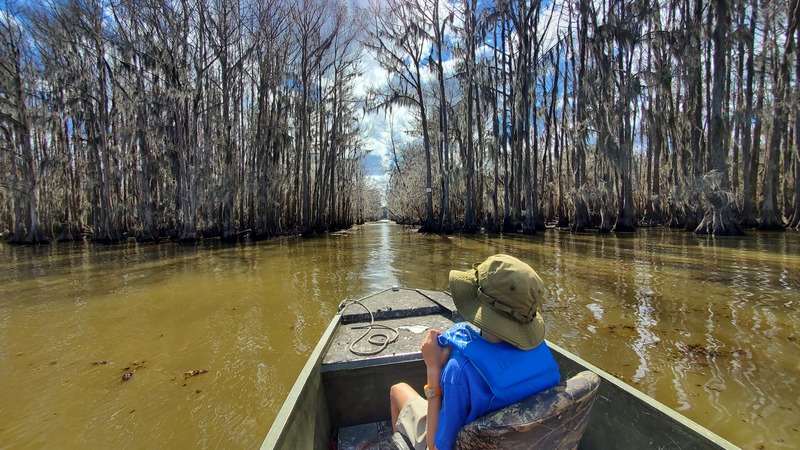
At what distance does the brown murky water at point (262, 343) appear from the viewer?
3299 millimetres

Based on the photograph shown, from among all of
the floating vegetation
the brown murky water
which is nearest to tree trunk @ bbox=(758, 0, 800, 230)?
the brown murky water

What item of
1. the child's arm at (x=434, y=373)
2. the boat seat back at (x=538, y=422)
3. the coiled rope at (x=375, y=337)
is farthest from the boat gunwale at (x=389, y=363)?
the child's arm at (x=434, y=373)

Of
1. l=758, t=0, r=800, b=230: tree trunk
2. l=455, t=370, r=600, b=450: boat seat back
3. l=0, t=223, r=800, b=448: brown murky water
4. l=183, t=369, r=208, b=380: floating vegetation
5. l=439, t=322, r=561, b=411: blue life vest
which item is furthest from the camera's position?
l=758, t=0, r=800, b=230: tree trunk

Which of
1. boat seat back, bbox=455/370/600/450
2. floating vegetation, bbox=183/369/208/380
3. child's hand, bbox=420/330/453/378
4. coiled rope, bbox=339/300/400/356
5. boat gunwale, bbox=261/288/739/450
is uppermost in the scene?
child's hand, bbox=420/330/453/378

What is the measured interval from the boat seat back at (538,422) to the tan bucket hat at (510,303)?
0.22 m

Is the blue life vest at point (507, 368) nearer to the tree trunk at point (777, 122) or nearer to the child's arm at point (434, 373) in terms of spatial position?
the child's arm at point (434, 373)

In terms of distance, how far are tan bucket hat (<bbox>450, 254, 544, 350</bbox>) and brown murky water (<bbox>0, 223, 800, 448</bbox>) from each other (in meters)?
2.50

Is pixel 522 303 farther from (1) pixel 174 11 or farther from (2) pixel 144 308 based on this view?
(1) pixel 174 11

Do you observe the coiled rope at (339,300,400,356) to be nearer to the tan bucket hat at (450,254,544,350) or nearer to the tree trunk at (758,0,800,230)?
the tan bucket hat at (450,254,544,350)

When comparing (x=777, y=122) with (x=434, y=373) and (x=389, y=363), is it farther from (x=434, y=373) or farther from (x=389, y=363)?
(x=434, y=373)

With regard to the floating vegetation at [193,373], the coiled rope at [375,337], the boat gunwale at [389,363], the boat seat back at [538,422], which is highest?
the boat seat back at [538,422]

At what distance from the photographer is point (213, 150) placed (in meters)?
25.7

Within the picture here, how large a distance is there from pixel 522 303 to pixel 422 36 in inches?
1064

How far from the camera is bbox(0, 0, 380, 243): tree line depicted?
21062 mm
